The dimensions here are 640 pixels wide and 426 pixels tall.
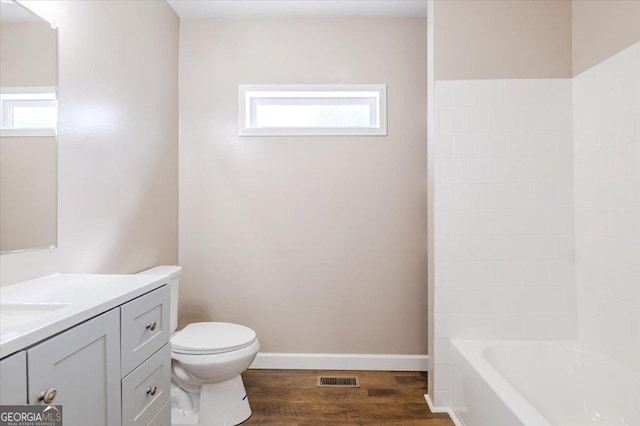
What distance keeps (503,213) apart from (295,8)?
1933 millimetres

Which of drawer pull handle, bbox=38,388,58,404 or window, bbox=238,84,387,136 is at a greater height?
window, bbox=238,84,387,136

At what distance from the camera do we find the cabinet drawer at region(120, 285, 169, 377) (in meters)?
1.16

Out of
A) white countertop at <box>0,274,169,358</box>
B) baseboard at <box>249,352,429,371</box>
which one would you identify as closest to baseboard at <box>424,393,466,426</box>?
baseboard at <box>249,352,429,371</box>

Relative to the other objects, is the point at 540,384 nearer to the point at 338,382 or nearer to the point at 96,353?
the point at 338,382

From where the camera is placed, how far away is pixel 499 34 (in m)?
2.12

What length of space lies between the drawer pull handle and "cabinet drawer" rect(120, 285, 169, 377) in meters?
0.27

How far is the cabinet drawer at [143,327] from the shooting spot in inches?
45.6

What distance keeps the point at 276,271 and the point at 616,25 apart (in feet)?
7.80

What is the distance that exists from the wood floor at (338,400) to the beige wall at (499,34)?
1937mm

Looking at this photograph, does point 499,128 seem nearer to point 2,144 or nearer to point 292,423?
point 292,423

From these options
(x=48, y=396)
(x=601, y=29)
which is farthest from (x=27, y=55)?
(x=601, y=29)

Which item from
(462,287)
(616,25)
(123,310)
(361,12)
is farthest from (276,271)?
(616,25)

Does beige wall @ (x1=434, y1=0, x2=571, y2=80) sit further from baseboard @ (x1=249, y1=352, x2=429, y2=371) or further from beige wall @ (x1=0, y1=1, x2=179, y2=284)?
baseboard @ (x1=249, y1=352, x2=429, y2=371)

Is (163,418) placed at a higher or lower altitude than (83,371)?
lower
